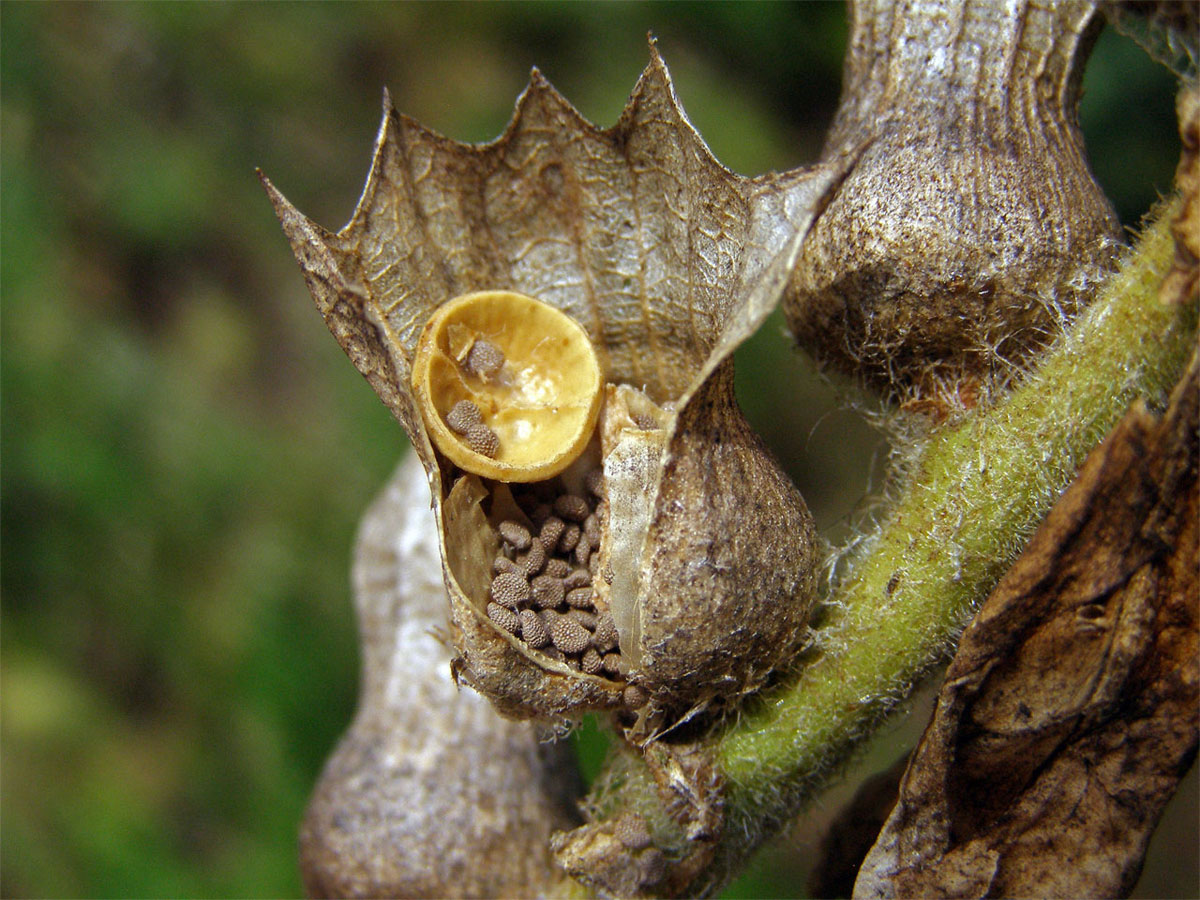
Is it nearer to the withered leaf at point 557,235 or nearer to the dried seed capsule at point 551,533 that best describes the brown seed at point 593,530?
the dried seed capsule at point 551,533

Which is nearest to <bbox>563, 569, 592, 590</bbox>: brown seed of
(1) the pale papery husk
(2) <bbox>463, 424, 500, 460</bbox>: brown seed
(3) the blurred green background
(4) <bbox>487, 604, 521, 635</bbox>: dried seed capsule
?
(4) <bbox>487, 604, 521, 635</bbox>: dried seed capsule

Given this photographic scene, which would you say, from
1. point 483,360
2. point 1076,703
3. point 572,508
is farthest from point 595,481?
point 1076,703

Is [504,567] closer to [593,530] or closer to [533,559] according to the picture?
[533,559]

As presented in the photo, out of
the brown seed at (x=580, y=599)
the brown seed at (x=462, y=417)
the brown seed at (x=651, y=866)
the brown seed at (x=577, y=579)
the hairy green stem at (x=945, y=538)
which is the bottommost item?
the brown seed at (x=651, y=866)

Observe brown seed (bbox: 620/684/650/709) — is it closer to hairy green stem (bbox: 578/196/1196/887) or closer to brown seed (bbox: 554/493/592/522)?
hairy green stem (bbox: 578/196/1196/887)

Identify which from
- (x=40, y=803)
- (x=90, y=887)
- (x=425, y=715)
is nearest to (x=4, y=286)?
(x=40, y=803)

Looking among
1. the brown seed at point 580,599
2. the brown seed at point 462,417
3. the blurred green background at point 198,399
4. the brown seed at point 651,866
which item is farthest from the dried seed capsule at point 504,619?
the blurred green background at point 198,399
